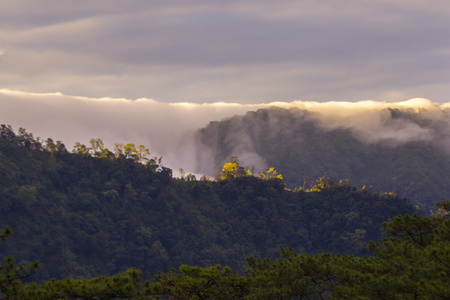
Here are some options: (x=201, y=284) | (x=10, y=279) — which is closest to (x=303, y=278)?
(x=201, y=284)

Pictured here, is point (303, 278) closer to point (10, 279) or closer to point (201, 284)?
point (201, 284)

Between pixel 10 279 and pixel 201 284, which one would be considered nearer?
pixel 10 279

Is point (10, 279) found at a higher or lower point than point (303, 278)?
higher

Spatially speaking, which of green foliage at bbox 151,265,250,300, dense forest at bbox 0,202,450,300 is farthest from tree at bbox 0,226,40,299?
green foliage at bbox 151,265,250,300

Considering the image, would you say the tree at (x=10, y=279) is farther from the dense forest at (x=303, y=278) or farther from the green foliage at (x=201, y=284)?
the green foliage at (x=201, y=284)

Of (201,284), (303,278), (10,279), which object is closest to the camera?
(10,279)

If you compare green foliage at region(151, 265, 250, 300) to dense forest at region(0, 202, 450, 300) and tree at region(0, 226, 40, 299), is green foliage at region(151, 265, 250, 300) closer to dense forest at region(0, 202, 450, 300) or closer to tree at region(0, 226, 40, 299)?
dense forest at region(0, 202, 450, 300)

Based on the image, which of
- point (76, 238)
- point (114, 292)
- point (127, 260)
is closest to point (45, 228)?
point (76, 238)

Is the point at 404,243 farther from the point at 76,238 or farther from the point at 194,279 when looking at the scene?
the point at 76,238

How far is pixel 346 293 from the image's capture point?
52.0m

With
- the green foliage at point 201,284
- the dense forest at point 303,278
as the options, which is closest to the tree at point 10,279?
the dense forest at point 303,278

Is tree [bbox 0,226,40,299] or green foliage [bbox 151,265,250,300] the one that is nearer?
tree [bbox 0,226,40,299]

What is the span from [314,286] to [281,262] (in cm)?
385

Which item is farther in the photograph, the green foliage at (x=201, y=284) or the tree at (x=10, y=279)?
the green foliage at (x=201, y=284)
